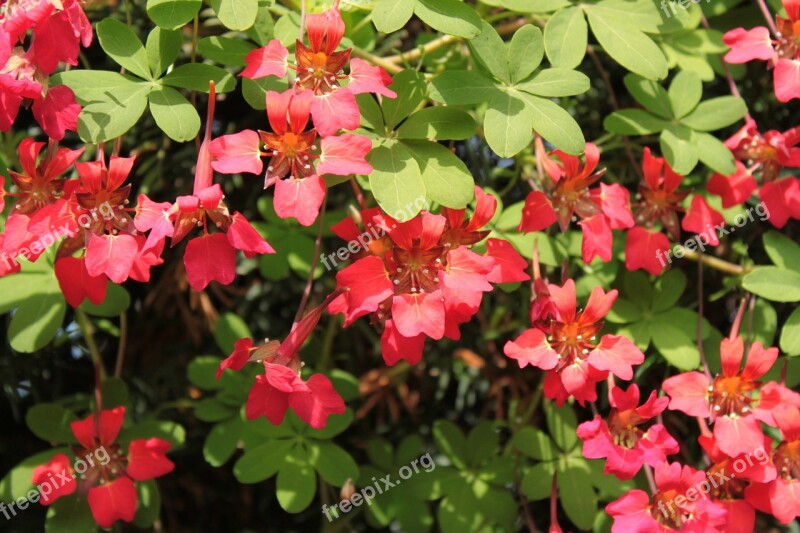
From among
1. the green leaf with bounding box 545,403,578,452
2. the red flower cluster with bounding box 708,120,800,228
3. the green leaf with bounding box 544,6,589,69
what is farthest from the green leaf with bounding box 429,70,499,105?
the green leaf with bounding box 545,403,578,452

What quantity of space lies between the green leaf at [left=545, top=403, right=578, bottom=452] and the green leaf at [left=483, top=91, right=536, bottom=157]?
1.70ft

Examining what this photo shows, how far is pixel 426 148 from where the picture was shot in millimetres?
1169

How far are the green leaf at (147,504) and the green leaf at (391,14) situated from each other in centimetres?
81

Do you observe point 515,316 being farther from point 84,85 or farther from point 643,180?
point 84,85

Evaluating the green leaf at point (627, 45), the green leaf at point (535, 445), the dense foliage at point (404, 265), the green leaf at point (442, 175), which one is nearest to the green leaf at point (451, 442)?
the dense foliage at point (404, 265)

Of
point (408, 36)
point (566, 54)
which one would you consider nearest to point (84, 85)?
point (566, 54)

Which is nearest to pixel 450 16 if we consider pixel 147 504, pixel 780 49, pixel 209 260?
pixel 209 260

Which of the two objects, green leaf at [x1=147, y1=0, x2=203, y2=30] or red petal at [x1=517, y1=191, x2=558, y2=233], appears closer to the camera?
green leaf at [x1=147, y1=0, x2=203, y2=30]

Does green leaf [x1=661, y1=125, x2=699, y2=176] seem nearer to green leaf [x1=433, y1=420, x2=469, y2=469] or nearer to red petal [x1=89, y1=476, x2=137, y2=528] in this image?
green leaf [x1=433, y1=420, x2=469, y2=469]

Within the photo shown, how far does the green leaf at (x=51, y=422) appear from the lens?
57.2 inches

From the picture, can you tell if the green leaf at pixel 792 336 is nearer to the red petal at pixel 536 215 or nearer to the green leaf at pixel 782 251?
the green leaf at pixel 782 251

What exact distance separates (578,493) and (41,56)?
96 cm

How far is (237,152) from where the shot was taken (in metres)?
1.09

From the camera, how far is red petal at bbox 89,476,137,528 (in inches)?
51.9
